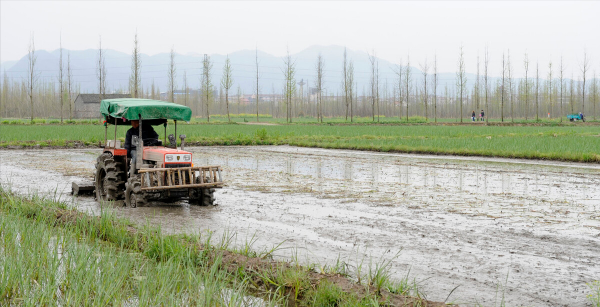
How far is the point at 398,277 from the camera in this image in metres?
5.98

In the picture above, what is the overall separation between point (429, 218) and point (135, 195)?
17.6 ft

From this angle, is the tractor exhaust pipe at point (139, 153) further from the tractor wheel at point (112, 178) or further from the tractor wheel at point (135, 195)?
the tractor wheel at point (112, 178)

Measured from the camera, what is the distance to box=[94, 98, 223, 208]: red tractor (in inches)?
402

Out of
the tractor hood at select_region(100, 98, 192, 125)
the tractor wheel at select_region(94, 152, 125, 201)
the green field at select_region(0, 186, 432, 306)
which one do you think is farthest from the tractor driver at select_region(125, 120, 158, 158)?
the green field at select_region(0, 186, 432, 306)

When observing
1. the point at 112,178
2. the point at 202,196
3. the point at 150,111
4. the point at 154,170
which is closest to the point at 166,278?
the point at 154,170

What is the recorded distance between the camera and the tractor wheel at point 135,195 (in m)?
10.2

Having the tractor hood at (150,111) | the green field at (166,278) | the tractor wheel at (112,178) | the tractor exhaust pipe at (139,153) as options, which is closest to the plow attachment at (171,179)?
A: the tractor exhaust pipe at (139,153)

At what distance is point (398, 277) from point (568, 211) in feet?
18.2

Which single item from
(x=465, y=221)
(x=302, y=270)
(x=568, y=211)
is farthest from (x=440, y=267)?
(x=568, y=211)

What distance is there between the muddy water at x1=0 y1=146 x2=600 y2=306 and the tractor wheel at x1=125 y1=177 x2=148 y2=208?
0.32m

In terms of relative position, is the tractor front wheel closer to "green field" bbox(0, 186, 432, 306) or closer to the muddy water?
the muddy water

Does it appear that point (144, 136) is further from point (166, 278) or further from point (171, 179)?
point (166, 278)

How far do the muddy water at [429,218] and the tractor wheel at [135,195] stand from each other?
1.04ft

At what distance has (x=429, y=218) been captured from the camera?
941 centimetres
